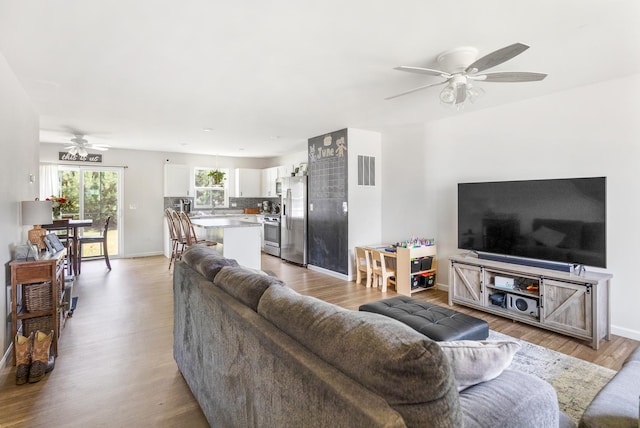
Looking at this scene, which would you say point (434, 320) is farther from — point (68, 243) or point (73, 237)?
point (73, 237)

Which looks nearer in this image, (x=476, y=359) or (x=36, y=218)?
(x=476, y=359)

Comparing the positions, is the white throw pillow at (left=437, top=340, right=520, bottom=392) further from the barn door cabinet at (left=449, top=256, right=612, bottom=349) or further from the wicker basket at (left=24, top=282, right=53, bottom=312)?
the wicker basket at (left=24, top=282, right=53, bottom=312)

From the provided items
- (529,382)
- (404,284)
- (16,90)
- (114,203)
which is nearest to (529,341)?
(404,284)

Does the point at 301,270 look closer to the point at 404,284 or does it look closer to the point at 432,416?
the point at 404,284

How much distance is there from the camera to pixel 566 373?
2.45m

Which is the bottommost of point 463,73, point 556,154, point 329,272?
point 329,272

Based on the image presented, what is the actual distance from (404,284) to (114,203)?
6.41m

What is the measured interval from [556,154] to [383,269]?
2.48 m

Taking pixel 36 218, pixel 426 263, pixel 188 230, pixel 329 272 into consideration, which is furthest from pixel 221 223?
pixel 426 263

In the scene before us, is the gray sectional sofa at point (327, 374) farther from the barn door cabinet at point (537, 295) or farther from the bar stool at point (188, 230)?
the bar stool at point (188, 230)

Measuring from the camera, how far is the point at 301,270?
6.04 meters

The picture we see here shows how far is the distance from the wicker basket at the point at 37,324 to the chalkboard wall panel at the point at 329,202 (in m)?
3.72

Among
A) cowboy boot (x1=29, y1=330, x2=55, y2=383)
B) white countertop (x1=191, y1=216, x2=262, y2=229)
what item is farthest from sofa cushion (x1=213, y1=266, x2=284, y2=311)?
white countertop (x1=191, y1=216, x2=262, y2=229)

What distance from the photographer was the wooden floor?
1971mm
